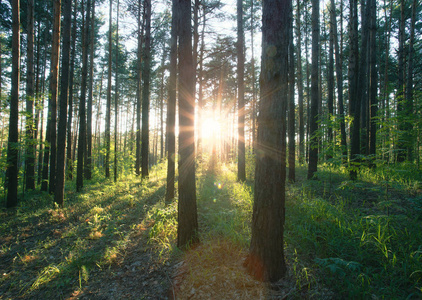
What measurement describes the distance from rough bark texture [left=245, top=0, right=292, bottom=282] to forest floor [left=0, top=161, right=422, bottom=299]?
383 millimetres

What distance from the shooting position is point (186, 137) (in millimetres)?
3803

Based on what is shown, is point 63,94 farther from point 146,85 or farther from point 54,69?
point 146,85

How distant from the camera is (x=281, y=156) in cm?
268

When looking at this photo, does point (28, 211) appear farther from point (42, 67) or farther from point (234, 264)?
point (42, 67)

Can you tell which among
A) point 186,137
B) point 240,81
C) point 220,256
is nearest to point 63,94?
point 186,137

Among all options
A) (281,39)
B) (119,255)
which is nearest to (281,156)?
(281,39)

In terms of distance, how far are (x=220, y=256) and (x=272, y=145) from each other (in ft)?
7.28

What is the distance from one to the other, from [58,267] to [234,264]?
3.40 meters

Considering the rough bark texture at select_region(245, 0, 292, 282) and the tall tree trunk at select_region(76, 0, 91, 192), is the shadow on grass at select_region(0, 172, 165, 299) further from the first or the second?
the rough bark texture at select_region(245, 0, 292, 282)

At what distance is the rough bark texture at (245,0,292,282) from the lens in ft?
8.52

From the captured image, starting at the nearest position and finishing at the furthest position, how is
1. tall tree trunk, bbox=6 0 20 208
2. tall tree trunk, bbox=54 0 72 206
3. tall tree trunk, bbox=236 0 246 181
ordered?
1. tall tree trunk, bbox=54 0 72 206
2. tall tree trunk, bbox=6 0 20 208
3. tall tree trunk, bbox=236 0 246 181

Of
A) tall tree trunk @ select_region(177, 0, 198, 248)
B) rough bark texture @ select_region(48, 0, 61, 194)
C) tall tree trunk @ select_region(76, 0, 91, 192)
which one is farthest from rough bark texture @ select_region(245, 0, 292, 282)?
tall tree trunk @ select_region(76, 0, 91, 192)

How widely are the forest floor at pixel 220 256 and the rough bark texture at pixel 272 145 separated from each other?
1.26 feet

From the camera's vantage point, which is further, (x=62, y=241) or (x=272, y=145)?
(x=62, y=241)
